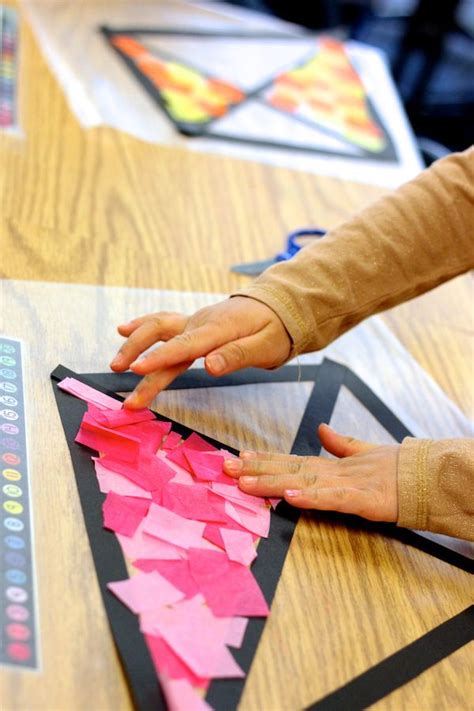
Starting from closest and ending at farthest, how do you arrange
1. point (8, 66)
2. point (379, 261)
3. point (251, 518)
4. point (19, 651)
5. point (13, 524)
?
1. point (19, 651)
2. point (13, 524)
3. point (251, 518)
4. point (379, 261)
5. point (8, 66)

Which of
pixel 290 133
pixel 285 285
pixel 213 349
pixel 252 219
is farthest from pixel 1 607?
pixel 290 133

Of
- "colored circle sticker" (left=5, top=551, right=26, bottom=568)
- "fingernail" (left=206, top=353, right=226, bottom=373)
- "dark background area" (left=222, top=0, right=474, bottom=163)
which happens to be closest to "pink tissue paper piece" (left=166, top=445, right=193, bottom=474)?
"fingernail" (left=206, top=353, right=226, bottom=373)

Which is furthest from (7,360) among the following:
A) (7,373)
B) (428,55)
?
(428,55)

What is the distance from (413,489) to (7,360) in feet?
1.46

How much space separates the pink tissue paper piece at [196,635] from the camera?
72cm

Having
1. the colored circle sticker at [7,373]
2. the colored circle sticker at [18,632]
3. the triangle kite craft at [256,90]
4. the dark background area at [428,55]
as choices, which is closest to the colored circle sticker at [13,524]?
the colored circle sticker at [18,632]

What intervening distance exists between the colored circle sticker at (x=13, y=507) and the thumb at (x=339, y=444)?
348 mm

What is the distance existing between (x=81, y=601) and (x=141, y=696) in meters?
0.10

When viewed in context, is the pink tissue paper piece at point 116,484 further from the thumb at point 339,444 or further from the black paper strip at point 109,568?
the thumb at point 339,444

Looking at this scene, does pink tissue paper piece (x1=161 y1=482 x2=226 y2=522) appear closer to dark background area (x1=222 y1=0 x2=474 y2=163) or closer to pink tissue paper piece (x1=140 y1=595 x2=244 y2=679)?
pink tissue paper piece (x1=140 y1=595 x2=244 y2=679)

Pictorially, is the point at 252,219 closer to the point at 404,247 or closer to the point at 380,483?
the point at 404,247

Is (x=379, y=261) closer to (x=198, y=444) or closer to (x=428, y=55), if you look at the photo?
(x=198, y=444)

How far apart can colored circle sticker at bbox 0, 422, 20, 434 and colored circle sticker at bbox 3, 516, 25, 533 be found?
11 centimetres

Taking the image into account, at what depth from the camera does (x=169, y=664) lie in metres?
0.71
